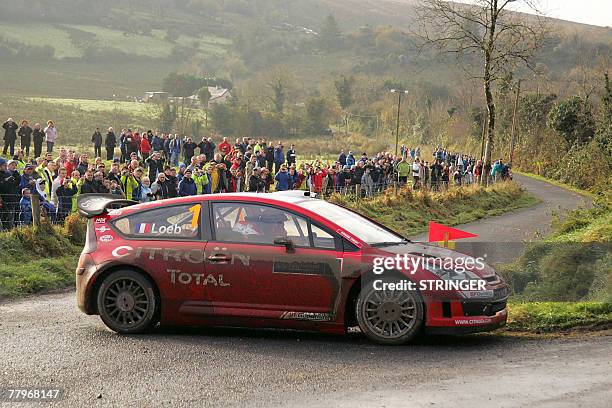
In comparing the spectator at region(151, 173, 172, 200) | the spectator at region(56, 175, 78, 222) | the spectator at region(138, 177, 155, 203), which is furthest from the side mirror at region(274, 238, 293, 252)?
the spectator at region(151, 173, 172, 200)

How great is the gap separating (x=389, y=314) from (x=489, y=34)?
32.6 m

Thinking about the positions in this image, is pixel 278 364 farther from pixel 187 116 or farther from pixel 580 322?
pixel 187 116

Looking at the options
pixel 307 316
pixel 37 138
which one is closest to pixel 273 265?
pixel 307 316

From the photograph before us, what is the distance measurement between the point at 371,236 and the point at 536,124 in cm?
5895

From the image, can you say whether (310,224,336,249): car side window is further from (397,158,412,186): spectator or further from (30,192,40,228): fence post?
(397,158,412,186): spectator

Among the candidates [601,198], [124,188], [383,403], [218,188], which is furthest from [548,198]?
[383,403]

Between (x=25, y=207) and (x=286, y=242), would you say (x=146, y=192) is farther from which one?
(x=286, y=242)

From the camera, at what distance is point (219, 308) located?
959 centimetres

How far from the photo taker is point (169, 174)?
2227 centimetres

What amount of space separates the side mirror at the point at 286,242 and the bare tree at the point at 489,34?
31439 mm

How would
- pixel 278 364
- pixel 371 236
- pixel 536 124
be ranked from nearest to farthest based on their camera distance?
pixel 278 364 → pixel 371 236 → pixel 536 124

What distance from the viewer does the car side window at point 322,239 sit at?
30.7ft

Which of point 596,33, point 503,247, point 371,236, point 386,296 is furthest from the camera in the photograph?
point 596,33

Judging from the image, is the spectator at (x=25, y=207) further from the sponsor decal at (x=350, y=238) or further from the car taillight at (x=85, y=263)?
the sponsor decal at (x=350, y=238)
